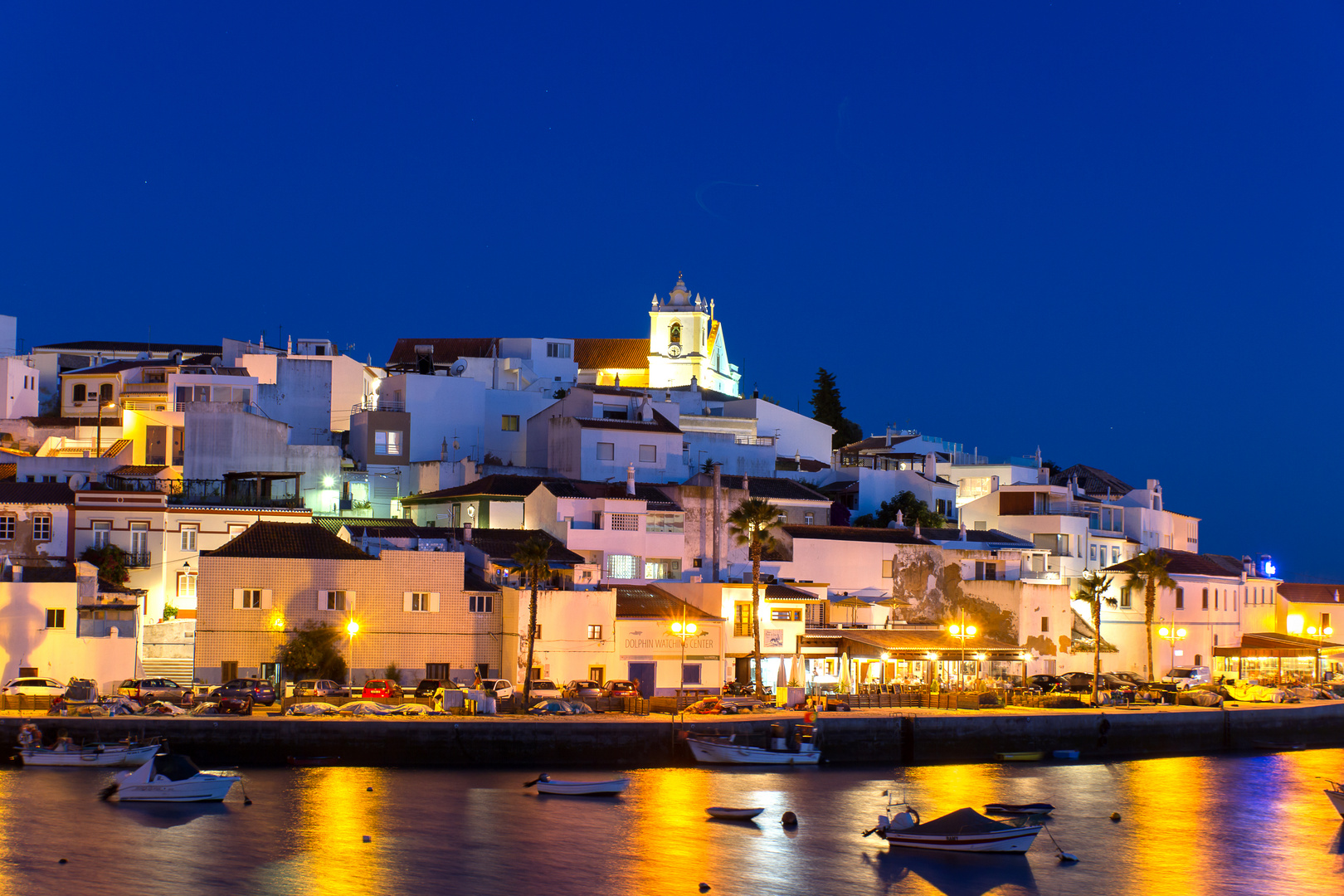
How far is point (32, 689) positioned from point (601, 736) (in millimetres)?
18271

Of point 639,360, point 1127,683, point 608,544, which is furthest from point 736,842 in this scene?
point 639,360

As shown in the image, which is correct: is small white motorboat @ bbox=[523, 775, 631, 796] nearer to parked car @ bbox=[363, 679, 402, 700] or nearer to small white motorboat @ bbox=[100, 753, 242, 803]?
parked car @ bbox=[363, 679, 402, 700]

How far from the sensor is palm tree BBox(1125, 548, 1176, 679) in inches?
2911

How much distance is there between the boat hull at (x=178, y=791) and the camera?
141 feet

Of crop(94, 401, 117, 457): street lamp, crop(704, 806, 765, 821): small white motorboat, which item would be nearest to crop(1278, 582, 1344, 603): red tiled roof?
crop(704, 806, 765, 821): small white motorboat

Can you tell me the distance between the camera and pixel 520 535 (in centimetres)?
6469

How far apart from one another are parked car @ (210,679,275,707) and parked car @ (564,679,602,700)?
1005cm

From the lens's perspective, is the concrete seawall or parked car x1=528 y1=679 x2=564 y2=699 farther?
parked car x1=528 y1=679 x2=564 y2=699

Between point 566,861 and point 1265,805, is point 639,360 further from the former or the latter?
point 566,861

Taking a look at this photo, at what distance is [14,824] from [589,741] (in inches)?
685

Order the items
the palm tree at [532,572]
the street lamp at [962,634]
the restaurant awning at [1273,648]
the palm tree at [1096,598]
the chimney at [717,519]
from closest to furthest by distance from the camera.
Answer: the palm tree at [532,572] < the palm tree at [1096,598] < the street lamp at [962,634] < the chimney at [717,519] < the restaurant awning at [1273,648]

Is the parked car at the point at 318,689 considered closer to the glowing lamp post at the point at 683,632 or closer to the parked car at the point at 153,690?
the parked car at the point at 153,690

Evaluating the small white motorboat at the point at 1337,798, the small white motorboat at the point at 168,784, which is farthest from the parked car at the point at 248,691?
the small white motorboat at the point at 1337,798

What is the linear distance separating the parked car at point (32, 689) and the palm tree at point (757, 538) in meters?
24.4
